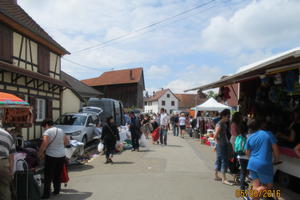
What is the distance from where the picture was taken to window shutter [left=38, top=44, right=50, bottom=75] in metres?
15.0

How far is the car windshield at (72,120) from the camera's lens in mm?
13439

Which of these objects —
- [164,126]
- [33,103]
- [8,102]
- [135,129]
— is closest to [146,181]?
[8,102]

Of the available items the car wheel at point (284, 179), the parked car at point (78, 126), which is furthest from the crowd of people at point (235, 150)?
the parked car at point (78, 126)

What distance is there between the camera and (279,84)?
7.53 m

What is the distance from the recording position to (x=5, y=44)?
453 inches

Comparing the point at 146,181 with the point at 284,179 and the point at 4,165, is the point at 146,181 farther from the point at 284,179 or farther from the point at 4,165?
the point at 4,165

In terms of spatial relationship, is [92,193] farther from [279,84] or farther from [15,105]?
[279,84]

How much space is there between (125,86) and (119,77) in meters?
3.24

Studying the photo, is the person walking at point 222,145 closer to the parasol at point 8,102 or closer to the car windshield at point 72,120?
the parasol at point 8,102

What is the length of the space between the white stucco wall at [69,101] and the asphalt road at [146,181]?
966cm

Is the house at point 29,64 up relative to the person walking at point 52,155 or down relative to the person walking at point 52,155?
up

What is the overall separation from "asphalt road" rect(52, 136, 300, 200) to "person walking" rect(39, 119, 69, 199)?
0.34 metres

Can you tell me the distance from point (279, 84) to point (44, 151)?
20.4 ft

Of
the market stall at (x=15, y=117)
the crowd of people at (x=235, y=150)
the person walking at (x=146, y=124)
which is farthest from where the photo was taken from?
the person walking at (x=146, y=124)
